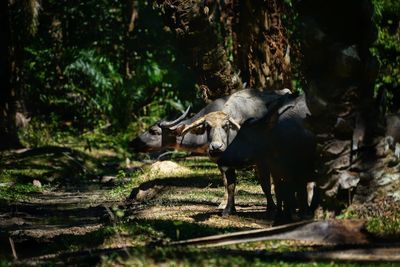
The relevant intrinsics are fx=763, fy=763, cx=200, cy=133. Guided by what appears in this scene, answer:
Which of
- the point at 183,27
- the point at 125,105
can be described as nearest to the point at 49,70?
the point at 125,105

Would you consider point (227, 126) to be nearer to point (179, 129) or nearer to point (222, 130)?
point (222, 130)

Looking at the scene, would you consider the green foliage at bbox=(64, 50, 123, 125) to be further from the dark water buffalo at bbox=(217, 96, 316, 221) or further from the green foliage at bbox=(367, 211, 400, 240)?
the green foliage at bbox=(367, 211, 400, 240)

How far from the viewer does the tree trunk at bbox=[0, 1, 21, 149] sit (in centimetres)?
2159

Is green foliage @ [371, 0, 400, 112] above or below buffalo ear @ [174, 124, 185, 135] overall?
above

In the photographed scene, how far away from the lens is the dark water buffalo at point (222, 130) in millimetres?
10476

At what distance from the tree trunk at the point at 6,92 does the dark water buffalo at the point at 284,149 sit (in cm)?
1345

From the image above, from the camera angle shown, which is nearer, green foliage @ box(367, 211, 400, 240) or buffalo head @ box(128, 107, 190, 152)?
green foliage @ box(367, 211, 400, 240)

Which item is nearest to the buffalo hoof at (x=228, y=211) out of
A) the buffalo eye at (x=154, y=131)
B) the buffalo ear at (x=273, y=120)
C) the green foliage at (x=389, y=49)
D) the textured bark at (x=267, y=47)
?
the buffalo ear at (x=273, y=120)

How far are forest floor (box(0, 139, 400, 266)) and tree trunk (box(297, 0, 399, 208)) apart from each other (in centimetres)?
36

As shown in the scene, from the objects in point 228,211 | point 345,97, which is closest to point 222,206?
point 228,211

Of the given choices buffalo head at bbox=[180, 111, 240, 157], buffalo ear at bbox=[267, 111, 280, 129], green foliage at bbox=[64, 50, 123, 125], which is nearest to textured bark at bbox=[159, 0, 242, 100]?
buffalo head at bbox=[180, 111, 240, 157]

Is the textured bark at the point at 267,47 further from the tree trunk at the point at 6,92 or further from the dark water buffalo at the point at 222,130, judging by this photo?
the tree trunk at the point at 6,92

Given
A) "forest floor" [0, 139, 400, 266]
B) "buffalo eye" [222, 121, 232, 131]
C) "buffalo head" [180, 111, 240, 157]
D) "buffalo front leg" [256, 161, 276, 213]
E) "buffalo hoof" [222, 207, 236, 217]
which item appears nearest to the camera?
"forest floor" [0, 139, 400, 266]

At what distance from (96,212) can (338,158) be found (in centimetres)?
573
